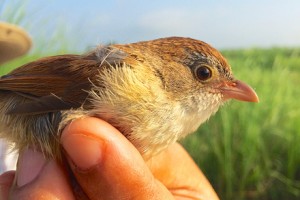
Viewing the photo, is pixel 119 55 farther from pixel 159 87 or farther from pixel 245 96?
pixel 245 96

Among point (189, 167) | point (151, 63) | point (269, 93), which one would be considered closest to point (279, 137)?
point (269, 93)

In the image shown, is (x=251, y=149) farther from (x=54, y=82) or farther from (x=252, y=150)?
(x=54, y=82)

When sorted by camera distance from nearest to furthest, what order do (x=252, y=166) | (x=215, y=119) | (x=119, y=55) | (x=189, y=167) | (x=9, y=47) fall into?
(x=119, y=55)
(x=189, y=167)
(x=9, y=47)
(x=252, y=166)
(x=215, y=119)

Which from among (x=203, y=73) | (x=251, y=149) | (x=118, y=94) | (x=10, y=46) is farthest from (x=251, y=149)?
(x=118, y=94)

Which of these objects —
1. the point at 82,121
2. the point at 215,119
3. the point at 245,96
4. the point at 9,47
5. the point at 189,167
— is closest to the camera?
the point at 82,121

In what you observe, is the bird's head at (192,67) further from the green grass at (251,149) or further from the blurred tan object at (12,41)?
the green grass at (251,149)

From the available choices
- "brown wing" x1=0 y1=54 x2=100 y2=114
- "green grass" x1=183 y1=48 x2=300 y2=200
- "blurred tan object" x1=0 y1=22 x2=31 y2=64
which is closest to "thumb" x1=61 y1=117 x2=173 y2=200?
"brown wing" x1=0 y1=54 x2=100 y2=114

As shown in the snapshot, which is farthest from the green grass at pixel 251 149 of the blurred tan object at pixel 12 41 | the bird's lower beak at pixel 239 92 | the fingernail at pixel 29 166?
the fingernail at pixel 29 166
